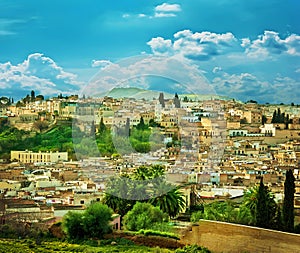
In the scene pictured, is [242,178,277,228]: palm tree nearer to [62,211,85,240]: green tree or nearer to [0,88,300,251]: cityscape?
[0,88,300,251]: cityscape

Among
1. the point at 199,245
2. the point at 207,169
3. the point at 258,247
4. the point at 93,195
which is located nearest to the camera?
the point at 258,247

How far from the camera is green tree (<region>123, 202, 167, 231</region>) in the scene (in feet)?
23.6

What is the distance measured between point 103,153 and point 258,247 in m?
9.46

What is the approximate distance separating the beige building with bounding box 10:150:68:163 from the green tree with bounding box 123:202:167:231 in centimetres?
1286

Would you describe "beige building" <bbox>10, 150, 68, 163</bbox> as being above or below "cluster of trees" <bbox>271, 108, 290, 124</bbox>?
below

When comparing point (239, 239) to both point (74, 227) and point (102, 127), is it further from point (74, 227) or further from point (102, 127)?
point (102, 127)

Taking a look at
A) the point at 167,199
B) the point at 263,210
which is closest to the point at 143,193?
the point at 167,199

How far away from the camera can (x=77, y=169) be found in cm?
1695

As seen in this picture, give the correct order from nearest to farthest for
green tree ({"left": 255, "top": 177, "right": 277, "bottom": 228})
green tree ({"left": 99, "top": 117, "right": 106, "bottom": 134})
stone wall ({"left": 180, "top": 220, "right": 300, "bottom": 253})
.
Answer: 1. stone wall ({"left": 180, "top": 220, "right": 300, "bottom": 253})
2. green tree ({"left": 255, "top": 177, "right": 277, "bottom": 228})
3. green tree ({"left": 99, "top": 117, "right": 106, "bottom": 134})

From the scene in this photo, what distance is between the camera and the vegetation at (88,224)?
6.71 m

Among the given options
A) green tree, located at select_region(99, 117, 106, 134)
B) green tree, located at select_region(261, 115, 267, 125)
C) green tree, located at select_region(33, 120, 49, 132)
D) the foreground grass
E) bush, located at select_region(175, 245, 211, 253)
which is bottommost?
the foreground grass

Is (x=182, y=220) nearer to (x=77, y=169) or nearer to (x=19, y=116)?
(x=77, y=169)

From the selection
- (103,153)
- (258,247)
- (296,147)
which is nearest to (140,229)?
(258,247)

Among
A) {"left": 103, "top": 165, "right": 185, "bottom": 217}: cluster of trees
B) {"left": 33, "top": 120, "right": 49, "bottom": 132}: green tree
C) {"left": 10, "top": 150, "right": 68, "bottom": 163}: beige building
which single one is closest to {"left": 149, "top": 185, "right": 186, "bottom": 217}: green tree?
{"left": 103, "top": 165, "right": 185, "bottom": 217}: cluster of trees
